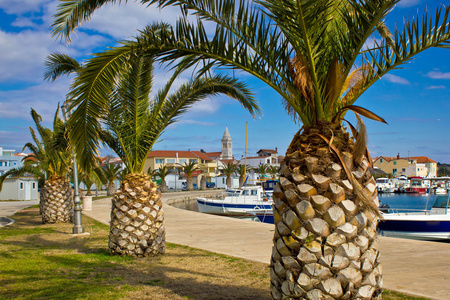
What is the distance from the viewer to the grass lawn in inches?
222

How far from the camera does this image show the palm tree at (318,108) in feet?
12.4

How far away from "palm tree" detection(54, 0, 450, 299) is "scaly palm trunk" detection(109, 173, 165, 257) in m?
4.07

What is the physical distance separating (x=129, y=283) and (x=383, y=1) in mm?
5405

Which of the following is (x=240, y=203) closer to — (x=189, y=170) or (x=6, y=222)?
(x=6, y=222)

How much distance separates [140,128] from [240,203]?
19.2 meters

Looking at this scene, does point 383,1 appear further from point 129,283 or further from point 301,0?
point 129,283

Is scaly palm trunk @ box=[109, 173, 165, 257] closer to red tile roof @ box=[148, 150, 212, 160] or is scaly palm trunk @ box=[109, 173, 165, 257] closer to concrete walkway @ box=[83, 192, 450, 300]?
concrete walkway @ box=[83, 192, 450, 300]

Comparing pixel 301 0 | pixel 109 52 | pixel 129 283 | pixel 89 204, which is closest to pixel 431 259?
pixel 129 283

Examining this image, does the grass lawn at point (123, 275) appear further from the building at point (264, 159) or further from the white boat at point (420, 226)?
the building at point (264, 159)

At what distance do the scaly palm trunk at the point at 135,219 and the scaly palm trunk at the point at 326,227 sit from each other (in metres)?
4.67

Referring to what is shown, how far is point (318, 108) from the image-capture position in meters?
4.17

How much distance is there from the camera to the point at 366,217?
153 inches

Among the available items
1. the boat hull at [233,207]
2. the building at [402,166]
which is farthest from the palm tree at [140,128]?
the building at [402,166]

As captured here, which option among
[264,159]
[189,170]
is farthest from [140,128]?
[264,159]
